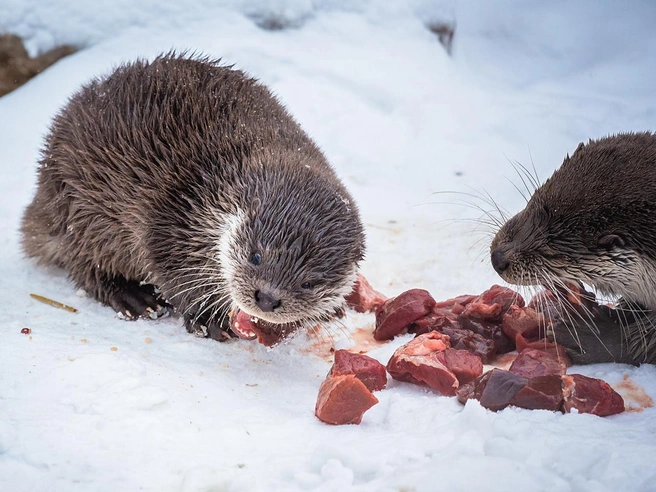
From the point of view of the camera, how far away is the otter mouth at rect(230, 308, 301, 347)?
10.1 feet

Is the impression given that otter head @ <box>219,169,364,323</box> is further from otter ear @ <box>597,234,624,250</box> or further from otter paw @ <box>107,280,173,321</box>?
otter ear @ <box>597,234,624,250</box>

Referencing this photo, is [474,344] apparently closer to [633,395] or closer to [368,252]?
[633,395]

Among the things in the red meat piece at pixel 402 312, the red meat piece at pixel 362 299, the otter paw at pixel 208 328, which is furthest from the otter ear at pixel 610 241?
the otter paw at pixel 208 328

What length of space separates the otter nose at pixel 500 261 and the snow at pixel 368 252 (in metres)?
0.52

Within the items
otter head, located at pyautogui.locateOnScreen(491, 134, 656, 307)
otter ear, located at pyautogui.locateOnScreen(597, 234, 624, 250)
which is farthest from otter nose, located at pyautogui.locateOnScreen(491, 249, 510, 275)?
otter ear, located at pyautogui.locateOnScreen(597, 234, 624, 250)

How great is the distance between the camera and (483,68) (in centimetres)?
614

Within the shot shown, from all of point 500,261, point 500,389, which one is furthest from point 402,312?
point 500,389

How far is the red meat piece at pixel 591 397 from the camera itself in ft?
7.80

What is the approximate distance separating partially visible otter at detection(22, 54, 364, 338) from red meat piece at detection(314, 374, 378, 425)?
1.60ft

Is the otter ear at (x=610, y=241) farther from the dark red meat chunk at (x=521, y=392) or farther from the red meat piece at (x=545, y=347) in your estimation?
the dark red meat chunk at (x=521, y=392)

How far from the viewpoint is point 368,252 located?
13.4ft

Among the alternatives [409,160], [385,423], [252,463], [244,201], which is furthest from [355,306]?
[409,160]

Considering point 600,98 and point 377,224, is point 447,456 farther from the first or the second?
point 600,98

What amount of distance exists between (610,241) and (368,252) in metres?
1.67
